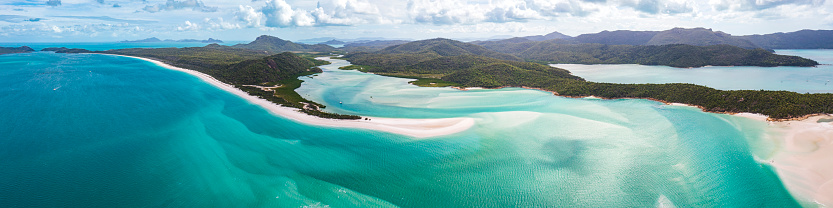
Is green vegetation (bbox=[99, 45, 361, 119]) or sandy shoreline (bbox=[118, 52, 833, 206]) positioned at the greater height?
green vegetation (bbox=[99, 45, 361, 119])

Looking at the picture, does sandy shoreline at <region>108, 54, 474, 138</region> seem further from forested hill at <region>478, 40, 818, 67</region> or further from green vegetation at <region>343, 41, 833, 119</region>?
forested hill at <region>478, 40, 818, 67</region>

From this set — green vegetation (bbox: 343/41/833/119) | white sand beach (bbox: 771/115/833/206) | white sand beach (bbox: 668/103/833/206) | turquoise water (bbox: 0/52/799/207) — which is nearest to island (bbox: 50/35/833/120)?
green vegetation (bbox: 343/41/833/119)

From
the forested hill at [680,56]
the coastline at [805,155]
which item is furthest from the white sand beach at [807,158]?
the forested hill at [680,56]

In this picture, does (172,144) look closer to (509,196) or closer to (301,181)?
(301,181)

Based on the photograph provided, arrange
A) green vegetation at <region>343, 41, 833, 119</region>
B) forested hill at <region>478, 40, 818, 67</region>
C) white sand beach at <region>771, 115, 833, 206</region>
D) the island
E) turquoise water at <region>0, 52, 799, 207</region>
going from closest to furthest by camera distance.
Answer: white sand beach at <region>771, 115, 833, 206</region> → turquoise water at <region>0, 52, 799, 207</region> → green vegetation at <region>343, 41, 833, 119</region> → the island → forested hill at <region>478, 40, 818, 67</region>

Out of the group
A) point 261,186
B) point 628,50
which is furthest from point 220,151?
point 628,50

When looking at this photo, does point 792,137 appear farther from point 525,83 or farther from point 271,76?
point 271,76

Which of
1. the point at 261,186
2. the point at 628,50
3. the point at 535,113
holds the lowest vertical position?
the point at 261,186

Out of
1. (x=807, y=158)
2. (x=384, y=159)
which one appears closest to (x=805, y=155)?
(x=807, y=158)
